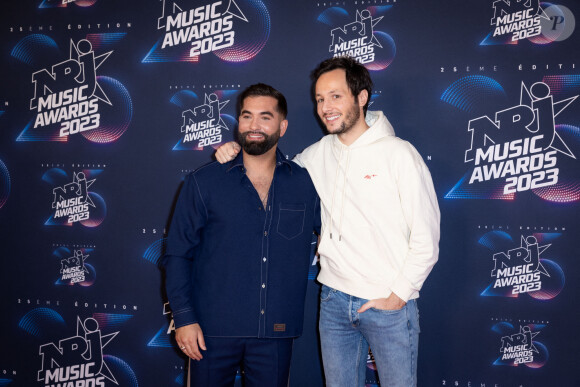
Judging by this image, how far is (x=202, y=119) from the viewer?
277 centimetres

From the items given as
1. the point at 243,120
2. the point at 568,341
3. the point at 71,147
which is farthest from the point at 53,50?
the point at 568,341

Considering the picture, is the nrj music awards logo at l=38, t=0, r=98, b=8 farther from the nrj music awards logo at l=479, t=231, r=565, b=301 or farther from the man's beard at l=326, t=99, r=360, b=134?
the nrj music awards logo at l=479, t=231, r=565, b=301

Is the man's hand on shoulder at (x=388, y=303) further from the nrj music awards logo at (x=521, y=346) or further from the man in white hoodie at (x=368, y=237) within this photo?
the nrj music awards logo at (x=521, y=346)

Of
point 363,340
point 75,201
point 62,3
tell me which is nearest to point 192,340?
point 363,340

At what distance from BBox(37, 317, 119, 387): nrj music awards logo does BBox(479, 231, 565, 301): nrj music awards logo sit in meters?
2.31

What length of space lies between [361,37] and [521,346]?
192 cm

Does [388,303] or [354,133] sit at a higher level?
[354,133]

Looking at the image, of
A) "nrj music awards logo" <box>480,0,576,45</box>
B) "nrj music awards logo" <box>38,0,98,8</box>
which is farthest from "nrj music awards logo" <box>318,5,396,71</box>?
"nrj music awards logo" <box>38,0,98,8</box>

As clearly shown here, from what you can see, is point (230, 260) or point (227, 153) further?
point (227, 153)

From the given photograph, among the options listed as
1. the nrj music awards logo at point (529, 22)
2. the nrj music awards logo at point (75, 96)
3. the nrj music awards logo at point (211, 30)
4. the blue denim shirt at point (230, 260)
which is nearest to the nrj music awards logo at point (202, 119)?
the nrj music awards logo at point (211, 30)

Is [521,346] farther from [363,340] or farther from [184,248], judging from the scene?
[184,248]

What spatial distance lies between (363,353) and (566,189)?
54.9 inches

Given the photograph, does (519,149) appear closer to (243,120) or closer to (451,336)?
(451,336)

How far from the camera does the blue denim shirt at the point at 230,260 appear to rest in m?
2.04
